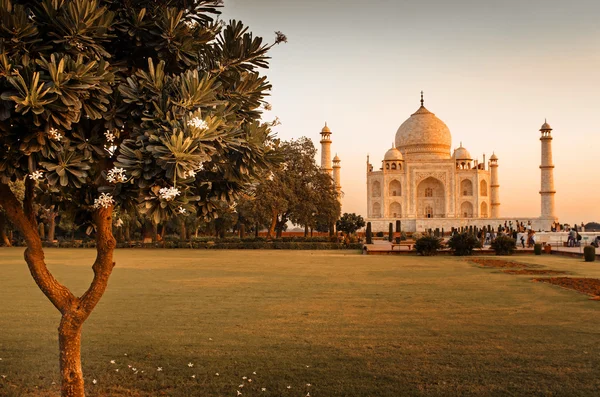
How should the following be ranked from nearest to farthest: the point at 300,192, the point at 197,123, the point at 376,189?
the point at 197,123, the point at 300,192, the point at 376,189

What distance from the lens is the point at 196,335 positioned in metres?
8.33

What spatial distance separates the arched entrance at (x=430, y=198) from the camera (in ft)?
234

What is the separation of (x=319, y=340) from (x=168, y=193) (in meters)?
4.85

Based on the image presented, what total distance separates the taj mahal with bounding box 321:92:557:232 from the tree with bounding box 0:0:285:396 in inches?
2397

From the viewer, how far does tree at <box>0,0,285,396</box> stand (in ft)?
12.3

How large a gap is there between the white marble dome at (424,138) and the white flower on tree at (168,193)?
2720 inches

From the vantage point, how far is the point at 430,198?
235 feet

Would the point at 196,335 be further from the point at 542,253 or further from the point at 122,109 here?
the point at 542,253

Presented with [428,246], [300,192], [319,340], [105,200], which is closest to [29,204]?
[105,200]

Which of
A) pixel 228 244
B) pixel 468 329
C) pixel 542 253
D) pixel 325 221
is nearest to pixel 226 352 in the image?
pixel 468 329

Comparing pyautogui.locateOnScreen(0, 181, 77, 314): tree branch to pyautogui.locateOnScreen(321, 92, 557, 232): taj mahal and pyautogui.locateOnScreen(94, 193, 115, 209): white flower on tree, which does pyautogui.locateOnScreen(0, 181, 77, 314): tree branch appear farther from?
pyautogui.locateOnScreen(321, 92, 557, 232): taj mahal

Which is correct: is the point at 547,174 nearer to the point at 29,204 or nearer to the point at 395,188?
the point at 395,188

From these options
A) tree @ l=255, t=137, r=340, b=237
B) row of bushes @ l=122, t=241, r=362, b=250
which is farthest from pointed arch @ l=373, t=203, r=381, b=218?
row of bushes @ l=122, t=241, r=362, b=250

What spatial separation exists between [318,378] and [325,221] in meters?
35.4
